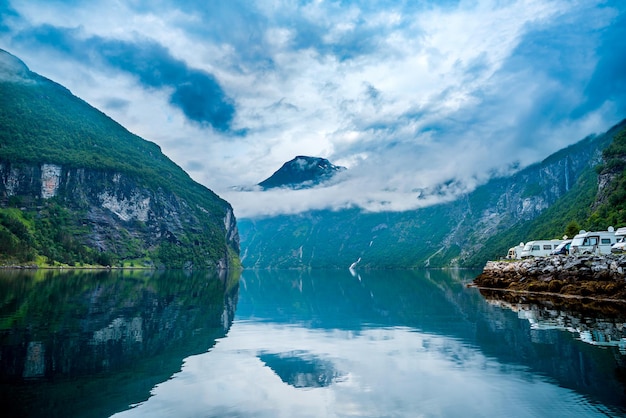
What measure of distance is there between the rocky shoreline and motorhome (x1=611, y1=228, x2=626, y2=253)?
5.37m

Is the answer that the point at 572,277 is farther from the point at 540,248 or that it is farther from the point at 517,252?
the point at 517,252

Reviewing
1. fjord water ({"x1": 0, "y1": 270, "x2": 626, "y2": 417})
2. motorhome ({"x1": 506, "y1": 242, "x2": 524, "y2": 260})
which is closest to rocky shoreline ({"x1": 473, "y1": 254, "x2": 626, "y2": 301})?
fjord water ({"x1": 0, "y1": 270, "x2": 626, "y2": 417})

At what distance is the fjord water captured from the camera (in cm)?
1448

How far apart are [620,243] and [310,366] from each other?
54630 mm

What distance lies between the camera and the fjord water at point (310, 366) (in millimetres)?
14477

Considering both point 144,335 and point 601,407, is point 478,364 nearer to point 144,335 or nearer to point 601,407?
point 601,407

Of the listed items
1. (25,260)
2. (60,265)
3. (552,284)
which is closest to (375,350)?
(552,284)

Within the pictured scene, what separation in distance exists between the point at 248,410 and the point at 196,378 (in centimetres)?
458

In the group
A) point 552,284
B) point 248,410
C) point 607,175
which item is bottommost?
point 248,410

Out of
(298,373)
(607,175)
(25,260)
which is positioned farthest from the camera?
(25,260)

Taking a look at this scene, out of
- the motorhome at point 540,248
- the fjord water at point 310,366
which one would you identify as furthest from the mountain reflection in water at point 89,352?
the motorhome at point 540,248

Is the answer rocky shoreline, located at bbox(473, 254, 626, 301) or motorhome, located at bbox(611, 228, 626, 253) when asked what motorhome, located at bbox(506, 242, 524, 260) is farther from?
motorhome, located at bbox(611, 228, 626, 253)

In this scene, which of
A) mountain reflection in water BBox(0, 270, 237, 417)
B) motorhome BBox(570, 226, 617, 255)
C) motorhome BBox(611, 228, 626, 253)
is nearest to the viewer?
mountain reflection in water BBox(0, 270, 237, 417)

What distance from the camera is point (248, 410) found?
47.3ft
